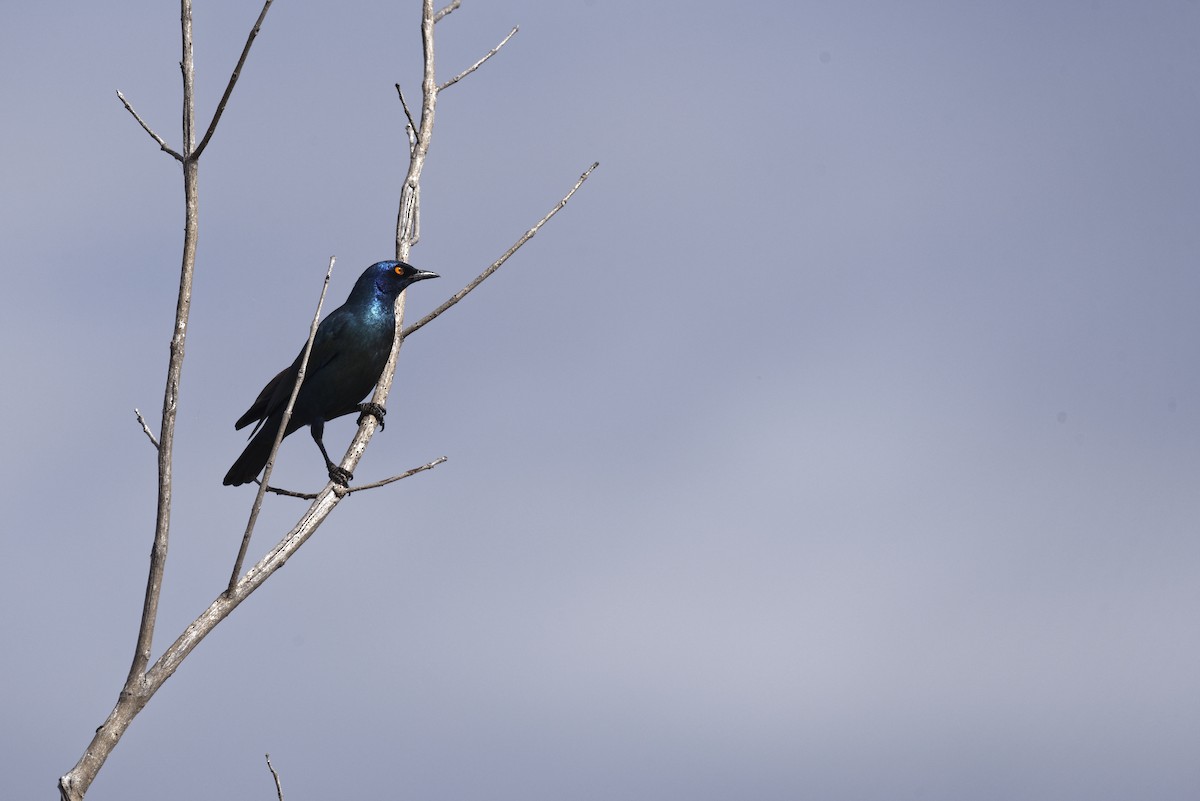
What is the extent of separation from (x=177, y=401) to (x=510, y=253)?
2455 mm

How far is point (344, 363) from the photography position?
9.07 metres

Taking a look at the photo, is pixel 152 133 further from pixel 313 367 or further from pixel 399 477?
pixel 313 367

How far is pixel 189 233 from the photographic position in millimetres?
4566

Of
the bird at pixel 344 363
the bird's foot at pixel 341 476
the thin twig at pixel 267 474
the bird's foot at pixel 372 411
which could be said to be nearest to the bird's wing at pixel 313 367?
the bird at pixel 344 363

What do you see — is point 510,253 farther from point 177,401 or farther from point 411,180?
point 177,401

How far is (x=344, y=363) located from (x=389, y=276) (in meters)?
0.71

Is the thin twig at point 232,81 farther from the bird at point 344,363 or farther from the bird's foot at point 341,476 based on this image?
the bird at point 344,363

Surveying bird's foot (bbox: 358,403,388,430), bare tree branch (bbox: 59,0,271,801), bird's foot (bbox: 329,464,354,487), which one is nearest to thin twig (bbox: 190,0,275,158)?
bare tree branch (bbox: 59,0,271,801)

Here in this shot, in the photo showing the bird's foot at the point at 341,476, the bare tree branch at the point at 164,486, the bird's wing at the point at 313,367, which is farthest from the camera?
the bird's wing at the point at 313,367

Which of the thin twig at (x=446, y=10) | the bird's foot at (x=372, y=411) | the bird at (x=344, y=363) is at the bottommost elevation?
the bird's foot at (x=372, y=411)

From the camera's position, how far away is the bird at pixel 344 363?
906 centimetres

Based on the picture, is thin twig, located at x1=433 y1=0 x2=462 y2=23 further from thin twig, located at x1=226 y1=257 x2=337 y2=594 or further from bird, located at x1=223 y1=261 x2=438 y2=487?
thin twig, located at x1=226 y1=257 x2=337 y2=594

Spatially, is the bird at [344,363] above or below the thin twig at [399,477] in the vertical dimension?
above

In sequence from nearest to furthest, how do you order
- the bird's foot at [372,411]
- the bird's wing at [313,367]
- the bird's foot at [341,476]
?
the bird's foot at [341,476]
the bird's foot at [372,411]
the bird's wing at [313,367]
